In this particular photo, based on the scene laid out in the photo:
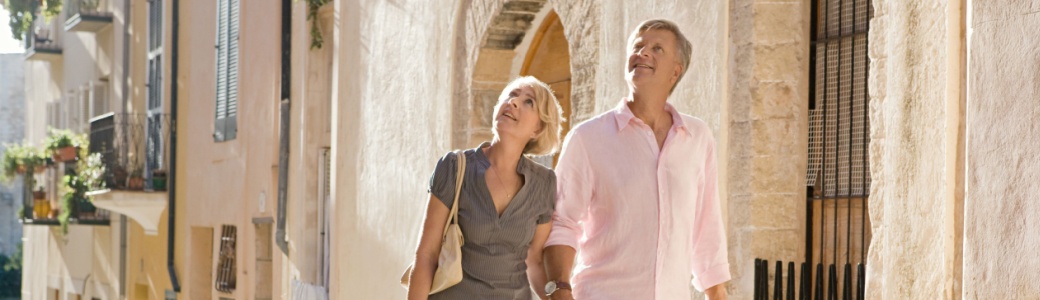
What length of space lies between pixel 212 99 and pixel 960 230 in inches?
566

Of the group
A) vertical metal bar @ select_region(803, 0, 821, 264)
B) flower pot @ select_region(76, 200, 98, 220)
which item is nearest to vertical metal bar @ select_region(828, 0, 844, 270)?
vertical metal bar @ select_region(803, 0, 821, 264)

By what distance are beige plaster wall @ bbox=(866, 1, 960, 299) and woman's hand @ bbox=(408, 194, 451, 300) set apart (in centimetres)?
185

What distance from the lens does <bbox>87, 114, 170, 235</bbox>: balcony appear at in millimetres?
21250

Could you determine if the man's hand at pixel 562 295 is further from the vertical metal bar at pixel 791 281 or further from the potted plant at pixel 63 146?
the potted plant at pixel 63 146

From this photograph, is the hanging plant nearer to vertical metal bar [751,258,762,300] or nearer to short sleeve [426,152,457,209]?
vertical metal bar [751,258,762,300]

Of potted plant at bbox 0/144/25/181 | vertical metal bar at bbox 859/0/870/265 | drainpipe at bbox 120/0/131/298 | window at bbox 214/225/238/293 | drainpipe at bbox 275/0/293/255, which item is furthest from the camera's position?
potted plant at bbox 0/144/25/181

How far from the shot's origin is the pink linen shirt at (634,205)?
4996 millimetres

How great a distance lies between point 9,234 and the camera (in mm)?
45906

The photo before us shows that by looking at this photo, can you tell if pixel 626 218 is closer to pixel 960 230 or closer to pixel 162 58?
pixel 960 230

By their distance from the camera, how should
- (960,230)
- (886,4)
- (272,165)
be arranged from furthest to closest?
1. (272,165)
2. (886,4)
3. (960,230)

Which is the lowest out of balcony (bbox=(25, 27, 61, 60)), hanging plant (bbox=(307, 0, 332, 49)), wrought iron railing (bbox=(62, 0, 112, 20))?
hanging plant (bbox=(307, 0, 332, 49))

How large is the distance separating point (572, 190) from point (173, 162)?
16618 millimetres

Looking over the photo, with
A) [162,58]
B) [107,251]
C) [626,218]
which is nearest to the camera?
[626,218]

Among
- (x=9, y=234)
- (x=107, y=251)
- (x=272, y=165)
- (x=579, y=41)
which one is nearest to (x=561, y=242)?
(x=579, y=41)
